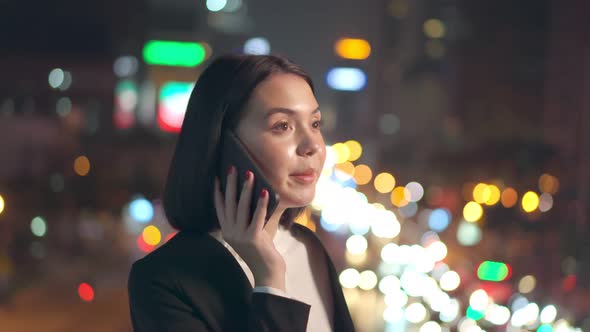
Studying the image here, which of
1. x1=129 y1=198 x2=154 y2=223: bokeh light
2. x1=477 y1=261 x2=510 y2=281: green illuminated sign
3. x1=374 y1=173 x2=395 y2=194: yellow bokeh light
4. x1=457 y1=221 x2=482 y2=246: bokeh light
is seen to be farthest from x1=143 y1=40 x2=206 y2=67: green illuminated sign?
x1=477 y1=261 x2=510 y2=281: green illuminated sign

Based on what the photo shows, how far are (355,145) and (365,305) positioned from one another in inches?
3253

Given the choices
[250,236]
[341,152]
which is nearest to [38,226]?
[250,236]

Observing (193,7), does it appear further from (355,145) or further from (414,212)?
(355,145)

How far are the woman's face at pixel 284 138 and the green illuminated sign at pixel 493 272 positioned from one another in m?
15.2

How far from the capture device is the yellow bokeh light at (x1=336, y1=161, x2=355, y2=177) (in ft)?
289

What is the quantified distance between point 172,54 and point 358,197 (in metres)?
12.8

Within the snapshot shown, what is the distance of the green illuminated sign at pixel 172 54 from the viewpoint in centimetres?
5114

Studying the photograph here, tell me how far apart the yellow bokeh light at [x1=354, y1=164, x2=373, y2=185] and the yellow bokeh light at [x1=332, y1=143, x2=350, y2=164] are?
1.61m

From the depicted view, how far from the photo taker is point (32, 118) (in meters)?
30.2

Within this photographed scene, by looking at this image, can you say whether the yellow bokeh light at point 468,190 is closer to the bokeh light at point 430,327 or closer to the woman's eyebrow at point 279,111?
the bokeh light at point 430,327

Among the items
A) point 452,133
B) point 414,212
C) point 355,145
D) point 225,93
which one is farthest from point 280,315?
point 355,145

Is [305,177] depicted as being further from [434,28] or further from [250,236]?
[434,28]

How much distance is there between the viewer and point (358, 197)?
5112cm

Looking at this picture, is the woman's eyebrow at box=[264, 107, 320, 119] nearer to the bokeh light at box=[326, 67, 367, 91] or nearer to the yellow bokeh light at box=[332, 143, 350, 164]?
the yellow bokeh light at box=[332, 143, 350, 164]
